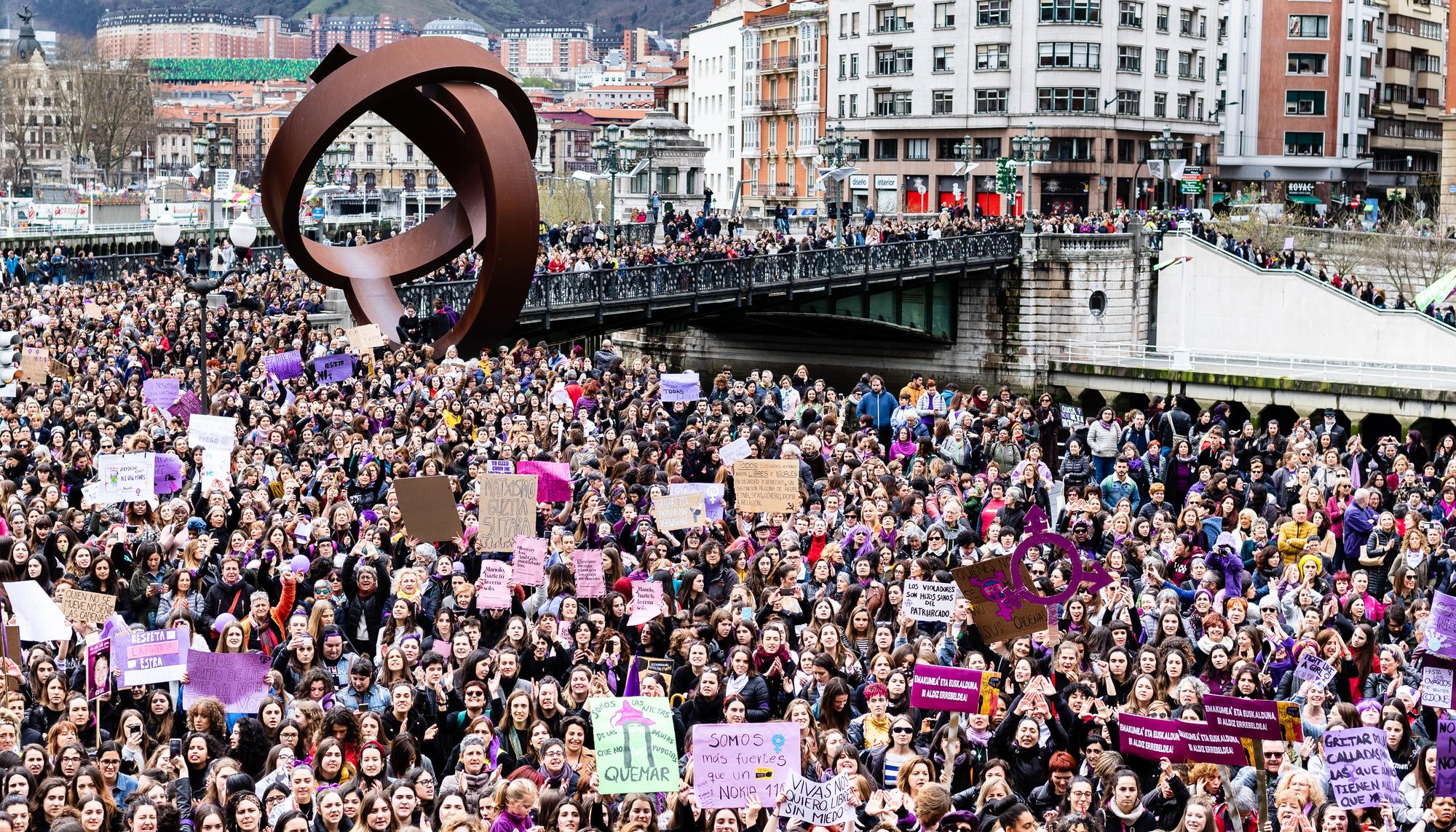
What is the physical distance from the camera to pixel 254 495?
17.7 m

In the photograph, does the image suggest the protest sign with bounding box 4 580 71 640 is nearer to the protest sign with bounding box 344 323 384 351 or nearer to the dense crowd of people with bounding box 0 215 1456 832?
the dense crowd of people with bounding box 0 215 1456 832

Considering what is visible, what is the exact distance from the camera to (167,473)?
63.9 feet

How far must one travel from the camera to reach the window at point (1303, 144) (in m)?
97.9

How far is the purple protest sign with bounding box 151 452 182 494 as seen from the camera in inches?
763

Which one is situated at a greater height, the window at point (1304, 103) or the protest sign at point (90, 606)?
the window at point (1304, 103)

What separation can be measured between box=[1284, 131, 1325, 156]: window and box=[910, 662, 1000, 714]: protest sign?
9051 cm

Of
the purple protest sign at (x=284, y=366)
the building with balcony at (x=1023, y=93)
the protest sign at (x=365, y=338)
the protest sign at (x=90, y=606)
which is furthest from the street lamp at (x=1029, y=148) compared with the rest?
the protest sign at (x=90, y=606)

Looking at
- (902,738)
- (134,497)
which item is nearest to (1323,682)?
(902,738)

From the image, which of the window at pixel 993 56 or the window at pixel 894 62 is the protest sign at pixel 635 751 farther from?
the window at pixel 894 62

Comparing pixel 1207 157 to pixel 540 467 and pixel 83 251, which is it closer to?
pixel 83 251

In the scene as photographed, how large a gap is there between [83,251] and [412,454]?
3646cm

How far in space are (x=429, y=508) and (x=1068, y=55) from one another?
67628 mm

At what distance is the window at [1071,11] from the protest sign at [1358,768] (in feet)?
237

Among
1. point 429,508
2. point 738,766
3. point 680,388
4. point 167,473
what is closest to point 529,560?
point 429,508
